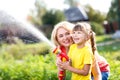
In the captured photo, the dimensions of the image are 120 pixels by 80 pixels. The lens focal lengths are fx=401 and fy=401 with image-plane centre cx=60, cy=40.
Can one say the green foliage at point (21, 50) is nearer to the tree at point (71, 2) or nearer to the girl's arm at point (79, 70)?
the girl's arm at point (79, 70)

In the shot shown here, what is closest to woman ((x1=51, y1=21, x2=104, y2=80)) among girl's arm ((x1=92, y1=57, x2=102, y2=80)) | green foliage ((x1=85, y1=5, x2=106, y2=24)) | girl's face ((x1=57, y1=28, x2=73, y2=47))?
girl's face ((x1=57, y1=28, x2=73, y2=47))

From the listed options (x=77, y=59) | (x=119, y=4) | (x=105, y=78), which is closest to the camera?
(x=77, y=59)

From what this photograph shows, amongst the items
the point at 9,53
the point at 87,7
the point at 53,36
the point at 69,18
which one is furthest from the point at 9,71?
the point at 87,7

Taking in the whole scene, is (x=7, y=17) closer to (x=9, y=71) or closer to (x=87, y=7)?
(x=9, y=71)

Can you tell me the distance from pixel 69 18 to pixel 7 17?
41.9 meters

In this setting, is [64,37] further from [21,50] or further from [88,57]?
[21,50]

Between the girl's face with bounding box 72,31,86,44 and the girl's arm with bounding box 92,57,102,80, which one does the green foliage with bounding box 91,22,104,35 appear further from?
the girl's face with bounding box 72,31,86,44

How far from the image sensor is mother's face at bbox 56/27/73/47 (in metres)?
5.04

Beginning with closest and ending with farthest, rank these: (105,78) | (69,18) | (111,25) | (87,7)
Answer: (105,78), (111,25), (69,18), (87,7)

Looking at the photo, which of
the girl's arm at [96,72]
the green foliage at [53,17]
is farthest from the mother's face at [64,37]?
the green foliage at [53,17]

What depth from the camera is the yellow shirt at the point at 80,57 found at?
4.39m

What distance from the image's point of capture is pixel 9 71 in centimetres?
692

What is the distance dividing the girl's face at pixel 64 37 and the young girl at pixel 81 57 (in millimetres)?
472

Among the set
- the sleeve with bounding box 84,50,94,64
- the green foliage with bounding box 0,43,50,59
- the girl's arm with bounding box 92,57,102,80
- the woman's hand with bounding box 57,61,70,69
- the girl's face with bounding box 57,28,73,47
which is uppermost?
the girl's face with bounding box 57,28,73,47
